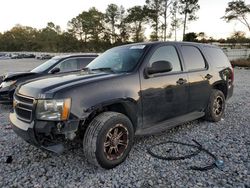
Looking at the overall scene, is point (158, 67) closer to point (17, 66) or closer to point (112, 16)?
point (17, 66)

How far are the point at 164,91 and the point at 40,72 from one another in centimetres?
463

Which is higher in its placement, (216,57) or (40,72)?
(216,57)

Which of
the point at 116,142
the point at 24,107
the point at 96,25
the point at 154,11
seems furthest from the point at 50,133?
the point at 96,25

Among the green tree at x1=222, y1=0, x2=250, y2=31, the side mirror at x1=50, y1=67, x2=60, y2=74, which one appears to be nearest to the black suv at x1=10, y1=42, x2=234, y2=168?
the side mirror at x1=50, y1=67, x2=60, y2=74

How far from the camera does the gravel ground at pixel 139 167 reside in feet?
10.5

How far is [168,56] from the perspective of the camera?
14.6 ft

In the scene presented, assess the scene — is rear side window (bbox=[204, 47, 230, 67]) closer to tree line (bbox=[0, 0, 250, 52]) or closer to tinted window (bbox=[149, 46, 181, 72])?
tinted window (bbox=[149, 46, 181, 72])

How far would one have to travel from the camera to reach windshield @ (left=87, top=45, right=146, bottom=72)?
405 cm

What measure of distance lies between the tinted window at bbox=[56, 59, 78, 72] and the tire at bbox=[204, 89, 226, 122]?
4.54 meters

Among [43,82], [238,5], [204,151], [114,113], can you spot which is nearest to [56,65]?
[43,82]

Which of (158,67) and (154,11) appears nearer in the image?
(158,67)

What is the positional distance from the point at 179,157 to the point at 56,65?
5.26 meters

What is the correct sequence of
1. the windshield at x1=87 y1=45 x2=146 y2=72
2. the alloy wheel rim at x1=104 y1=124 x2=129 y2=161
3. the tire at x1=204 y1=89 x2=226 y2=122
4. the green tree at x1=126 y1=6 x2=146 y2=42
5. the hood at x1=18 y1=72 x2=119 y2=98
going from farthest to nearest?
the green tree at x1=126 y1=6 x2=146 y2=42
the tire at x1=204 y1=89 x2=226 y2=122
the windshield at x1=87 y1=45 x2=146 y2=72
the alloy wheel rim at x1=104 y1=124 x2=129 y2=161
the hood at x1=18 y1=72 x2=119 y2=98

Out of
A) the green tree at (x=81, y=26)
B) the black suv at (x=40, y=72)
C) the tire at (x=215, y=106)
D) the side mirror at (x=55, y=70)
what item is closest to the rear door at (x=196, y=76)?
the tire at (x=215, y=106)
